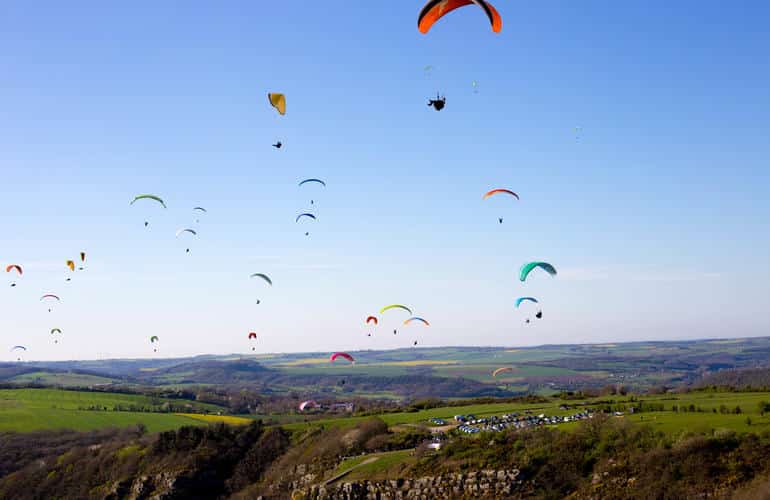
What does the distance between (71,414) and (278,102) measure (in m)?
71.4

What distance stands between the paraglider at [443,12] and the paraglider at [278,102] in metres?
15.2

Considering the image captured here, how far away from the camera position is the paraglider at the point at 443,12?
26.0 metres

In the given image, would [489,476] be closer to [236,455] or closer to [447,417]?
[447,417]

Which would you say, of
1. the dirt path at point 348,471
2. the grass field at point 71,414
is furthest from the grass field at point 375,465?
the grass field at point 71,414

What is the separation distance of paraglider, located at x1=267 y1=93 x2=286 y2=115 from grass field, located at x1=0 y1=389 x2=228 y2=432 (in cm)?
5203

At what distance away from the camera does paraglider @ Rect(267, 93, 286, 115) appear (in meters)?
40.3

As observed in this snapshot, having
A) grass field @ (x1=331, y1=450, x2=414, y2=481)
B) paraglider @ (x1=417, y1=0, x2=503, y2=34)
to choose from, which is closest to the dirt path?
grass field @ (x1=331, y1=450, x2=414, y2=481)

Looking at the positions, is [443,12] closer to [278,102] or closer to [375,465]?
[278,102]

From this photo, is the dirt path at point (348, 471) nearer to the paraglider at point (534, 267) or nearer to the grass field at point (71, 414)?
the paraglider at point (534, 267)

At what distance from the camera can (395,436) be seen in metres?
49.9

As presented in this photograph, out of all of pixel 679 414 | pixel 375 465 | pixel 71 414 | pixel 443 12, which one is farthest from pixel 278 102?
pixel 71 414

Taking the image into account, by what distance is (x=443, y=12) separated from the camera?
27.5 meters

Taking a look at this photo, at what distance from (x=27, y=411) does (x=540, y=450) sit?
275 feet

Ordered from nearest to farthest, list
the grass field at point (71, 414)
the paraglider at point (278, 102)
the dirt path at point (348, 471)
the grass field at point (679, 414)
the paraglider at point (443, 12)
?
the paraglider at point (443, 12)
the grass field at point (679, 414)
the paraglider at point (278, 102)
the dirt path at point (348, 471)
the grass field at point (71, 414)
